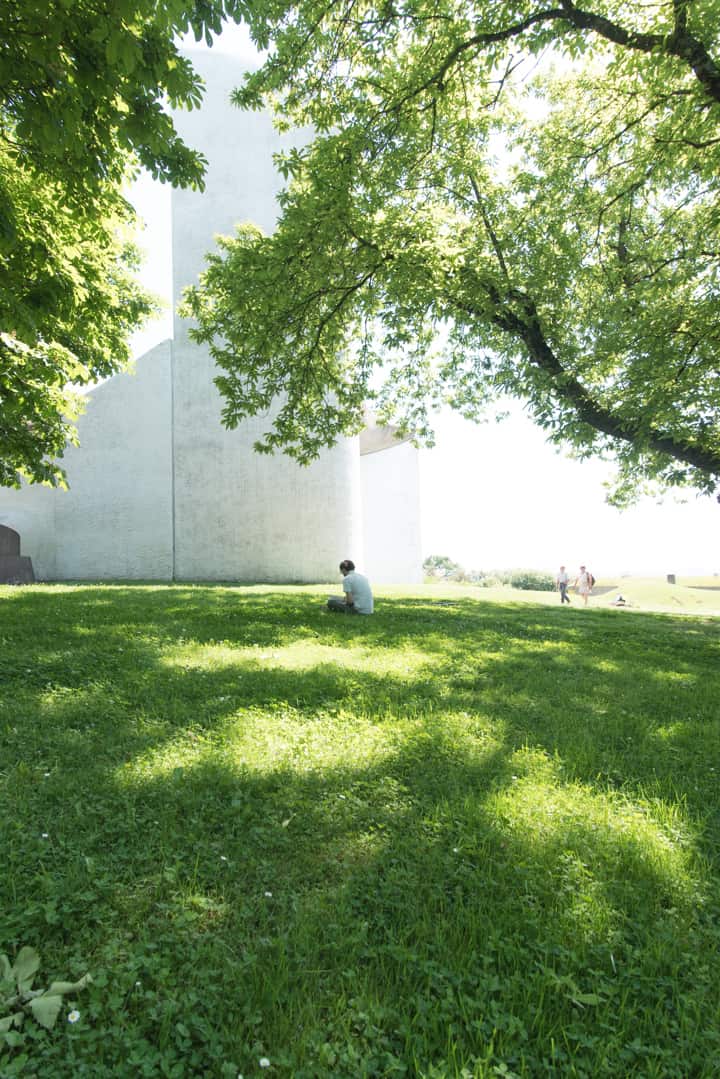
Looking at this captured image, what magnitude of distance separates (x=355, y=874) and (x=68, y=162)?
670cm

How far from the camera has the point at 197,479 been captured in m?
22.1

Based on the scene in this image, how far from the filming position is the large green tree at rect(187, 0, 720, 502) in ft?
29.0

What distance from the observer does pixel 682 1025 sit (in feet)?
6.97

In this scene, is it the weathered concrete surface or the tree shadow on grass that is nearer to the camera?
the tree shadow on grass

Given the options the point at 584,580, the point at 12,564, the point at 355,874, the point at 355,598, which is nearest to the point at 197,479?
the point at 12,564

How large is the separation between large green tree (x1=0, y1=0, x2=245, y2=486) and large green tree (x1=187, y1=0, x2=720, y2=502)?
349cm

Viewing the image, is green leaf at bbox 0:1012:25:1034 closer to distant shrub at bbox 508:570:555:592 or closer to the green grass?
the green grass

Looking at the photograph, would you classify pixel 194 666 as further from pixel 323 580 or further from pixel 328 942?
pixel 323 580

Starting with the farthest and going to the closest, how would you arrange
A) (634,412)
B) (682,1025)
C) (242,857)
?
(634,412), (242,857), (682,1025)

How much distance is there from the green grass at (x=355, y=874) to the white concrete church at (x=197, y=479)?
16.2 metres

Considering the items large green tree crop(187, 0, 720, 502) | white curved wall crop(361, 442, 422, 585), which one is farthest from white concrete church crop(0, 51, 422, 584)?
white curved wall crop(361, 442, 422, 585)

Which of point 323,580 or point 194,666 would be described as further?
point 323,580

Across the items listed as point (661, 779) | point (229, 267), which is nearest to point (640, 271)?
point (229, 267)

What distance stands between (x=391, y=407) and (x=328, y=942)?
617 inches
